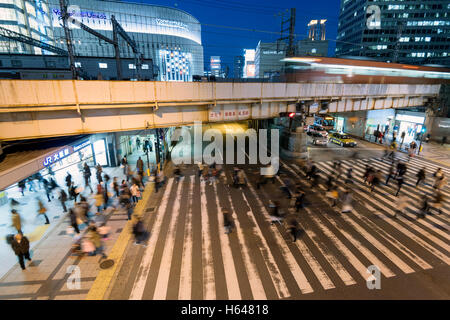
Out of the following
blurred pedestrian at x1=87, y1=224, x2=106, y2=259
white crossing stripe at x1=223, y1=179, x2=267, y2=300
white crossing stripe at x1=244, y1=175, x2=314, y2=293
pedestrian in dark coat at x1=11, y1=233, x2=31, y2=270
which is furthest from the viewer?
blurred pedestrian at x1=87, y1=224, x2=106, y2=259

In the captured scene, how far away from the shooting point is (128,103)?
11117mm

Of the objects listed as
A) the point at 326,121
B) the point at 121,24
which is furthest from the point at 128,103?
the point at 121,24

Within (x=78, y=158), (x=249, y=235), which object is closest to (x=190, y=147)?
(x=78, y=158)

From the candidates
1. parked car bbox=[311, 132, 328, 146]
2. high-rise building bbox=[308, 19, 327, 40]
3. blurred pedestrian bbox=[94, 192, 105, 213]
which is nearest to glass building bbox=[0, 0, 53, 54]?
blurred pedestrian bbox=[94, 192, 105, 213]

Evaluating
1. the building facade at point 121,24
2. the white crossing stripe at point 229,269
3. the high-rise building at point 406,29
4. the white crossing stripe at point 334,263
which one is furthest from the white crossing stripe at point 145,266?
the high-rise building at point 406,29

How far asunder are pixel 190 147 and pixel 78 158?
1377cm

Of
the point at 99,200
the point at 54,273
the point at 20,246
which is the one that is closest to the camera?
the point at 20,246

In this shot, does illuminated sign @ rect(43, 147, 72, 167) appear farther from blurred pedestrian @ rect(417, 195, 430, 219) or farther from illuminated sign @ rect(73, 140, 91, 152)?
blurred pedestrian @ rect(417, 195, 430, 219)

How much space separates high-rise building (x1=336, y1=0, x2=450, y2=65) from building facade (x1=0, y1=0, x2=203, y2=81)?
62322 mm

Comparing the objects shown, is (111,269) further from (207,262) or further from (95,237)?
(207,262)

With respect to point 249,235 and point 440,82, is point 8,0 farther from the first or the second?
point 440,82

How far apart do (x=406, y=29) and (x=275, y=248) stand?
107103mm

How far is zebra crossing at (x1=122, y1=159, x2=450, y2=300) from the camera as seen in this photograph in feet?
24.1

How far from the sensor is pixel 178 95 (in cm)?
1262
